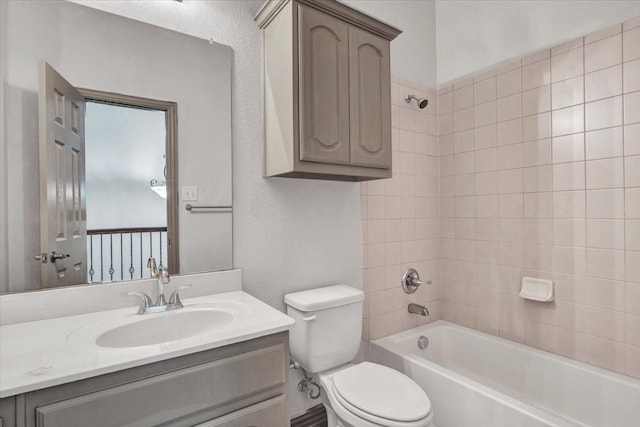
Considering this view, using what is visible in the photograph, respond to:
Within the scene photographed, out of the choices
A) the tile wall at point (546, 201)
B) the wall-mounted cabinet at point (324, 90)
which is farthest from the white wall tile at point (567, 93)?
the wall-mounted cabinet at point (324, 90)

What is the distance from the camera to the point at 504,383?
6.55ft

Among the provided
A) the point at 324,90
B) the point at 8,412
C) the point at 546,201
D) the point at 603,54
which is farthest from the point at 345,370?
the point at 603,54

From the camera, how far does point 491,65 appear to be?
2176 mm

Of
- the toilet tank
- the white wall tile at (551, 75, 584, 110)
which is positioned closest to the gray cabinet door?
the toilet tank

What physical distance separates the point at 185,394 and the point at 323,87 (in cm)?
128

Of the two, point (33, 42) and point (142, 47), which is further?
point (142, 47)

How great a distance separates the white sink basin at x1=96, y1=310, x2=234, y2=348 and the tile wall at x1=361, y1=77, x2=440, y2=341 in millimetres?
1045

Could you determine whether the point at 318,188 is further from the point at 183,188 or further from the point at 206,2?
the point at 206,2

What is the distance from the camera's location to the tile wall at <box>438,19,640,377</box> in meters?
1.64

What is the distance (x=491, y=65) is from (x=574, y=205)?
103 cm

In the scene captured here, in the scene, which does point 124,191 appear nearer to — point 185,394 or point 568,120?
point 185,394

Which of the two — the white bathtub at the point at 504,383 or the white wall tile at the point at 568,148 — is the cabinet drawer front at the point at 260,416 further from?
the white wall tile at the point at 568,148

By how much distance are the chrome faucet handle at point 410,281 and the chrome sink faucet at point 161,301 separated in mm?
1451

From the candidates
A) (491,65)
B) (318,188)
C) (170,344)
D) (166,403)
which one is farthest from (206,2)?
(491,65)
